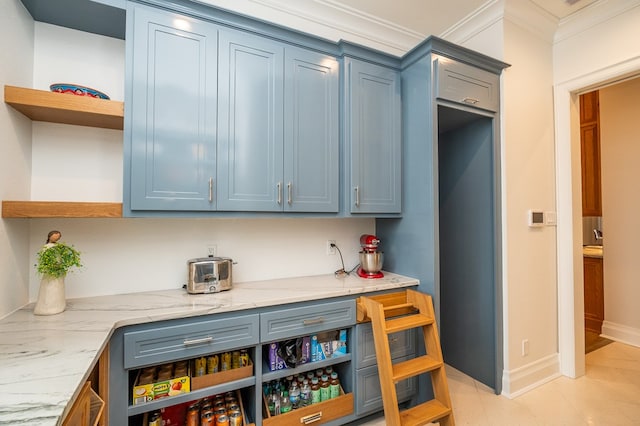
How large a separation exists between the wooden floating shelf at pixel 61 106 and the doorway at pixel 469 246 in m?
2.05

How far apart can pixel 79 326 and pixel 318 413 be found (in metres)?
1.31

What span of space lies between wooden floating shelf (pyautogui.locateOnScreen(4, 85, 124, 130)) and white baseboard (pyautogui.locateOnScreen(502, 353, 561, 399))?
10.1 ft

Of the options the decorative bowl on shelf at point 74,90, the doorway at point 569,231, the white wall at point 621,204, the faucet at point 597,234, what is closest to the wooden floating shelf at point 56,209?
the decorative bowl on shelf at point 74,90

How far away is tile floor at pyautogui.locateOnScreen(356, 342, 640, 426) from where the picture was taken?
1.92m

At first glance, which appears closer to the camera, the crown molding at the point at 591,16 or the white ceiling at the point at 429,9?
the crown molding at the point at 591,16

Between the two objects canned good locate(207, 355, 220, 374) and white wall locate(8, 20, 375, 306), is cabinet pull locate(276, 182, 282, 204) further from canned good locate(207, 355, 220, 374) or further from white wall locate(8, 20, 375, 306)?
canned good locate(207, 355, 220, 374)

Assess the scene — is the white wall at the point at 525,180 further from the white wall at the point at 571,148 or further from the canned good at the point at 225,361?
the canned good at the point at 225,361

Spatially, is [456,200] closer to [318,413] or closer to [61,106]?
[318,413]

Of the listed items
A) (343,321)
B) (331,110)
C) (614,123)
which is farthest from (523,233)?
(614,123)

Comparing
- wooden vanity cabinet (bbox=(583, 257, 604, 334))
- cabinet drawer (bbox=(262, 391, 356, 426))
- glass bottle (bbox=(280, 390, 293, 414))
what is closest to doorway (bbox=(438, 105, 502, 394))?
cabinet drawer (bbox=(262, 391, 356, 426))

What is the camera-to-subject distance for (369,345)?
1.87 meters

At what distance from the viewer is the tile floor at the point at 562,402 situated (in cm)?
192

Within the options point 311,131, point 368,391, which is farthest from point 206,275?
point 368,391

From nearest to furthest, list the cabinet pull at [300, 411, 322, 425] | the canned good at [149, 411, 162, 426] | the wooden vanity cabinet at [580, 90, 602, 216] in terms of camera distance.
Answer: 1. the canned good at [149, 411, 162, 426]
2. the cabinet pull at [300, 411, 322, 425]
3. the wooden vanity cabinet at [580, 90, 602, 216]
